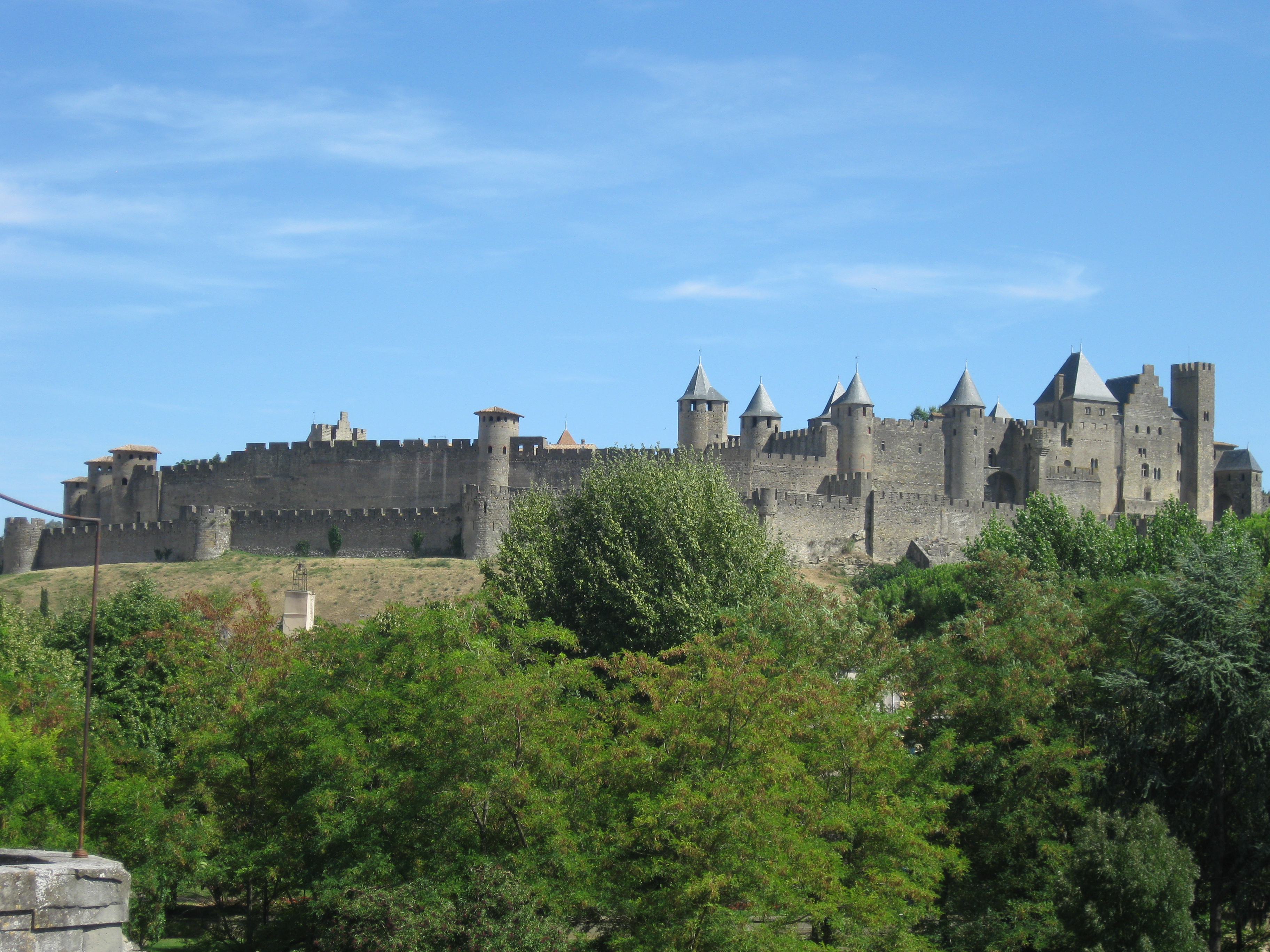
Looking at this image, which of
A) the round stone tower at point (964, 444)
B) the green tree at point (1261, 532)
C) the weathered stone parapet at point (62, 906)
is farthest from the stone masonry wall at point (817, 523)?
the weathered stone parapet at point (62, 906)

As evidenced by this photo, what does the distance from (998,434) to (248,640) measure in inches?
2094

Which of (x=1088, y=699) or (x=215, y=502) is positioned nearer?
(x=1088, y=699)

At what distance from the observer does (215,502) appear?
7606 centimetres

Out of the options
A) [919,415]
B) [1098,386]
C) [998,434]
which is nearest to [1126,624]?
[998,434]

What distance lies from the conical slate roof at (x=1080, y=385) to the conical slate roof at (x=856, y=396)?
1399 cm

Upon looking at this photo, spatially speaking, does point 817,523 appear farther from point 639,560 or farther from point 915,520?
point 639,560

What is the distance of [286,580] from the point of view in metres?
64.2

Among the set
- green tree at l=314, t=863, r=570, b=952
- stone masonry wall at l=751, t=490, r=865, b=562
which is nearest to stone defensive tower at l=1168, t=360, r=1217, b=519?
stone masonry wall at l=751, t=490, r=865, b=562

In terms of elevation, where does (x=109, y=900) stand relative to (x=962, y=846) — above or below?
above

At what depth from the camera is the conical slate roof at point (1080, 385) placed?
8088 cm

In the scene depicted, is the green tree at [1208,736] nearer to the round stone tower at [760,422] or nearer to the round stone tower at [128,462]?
the round stone tower at [760,422]

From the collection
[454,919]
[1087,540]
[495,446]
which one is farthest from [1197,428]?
[454,919]

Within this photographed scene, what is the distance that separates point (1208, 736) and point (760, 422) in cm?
4875

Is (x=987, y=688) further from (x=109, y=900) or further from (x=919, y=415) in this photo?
(x=919, y=415)
